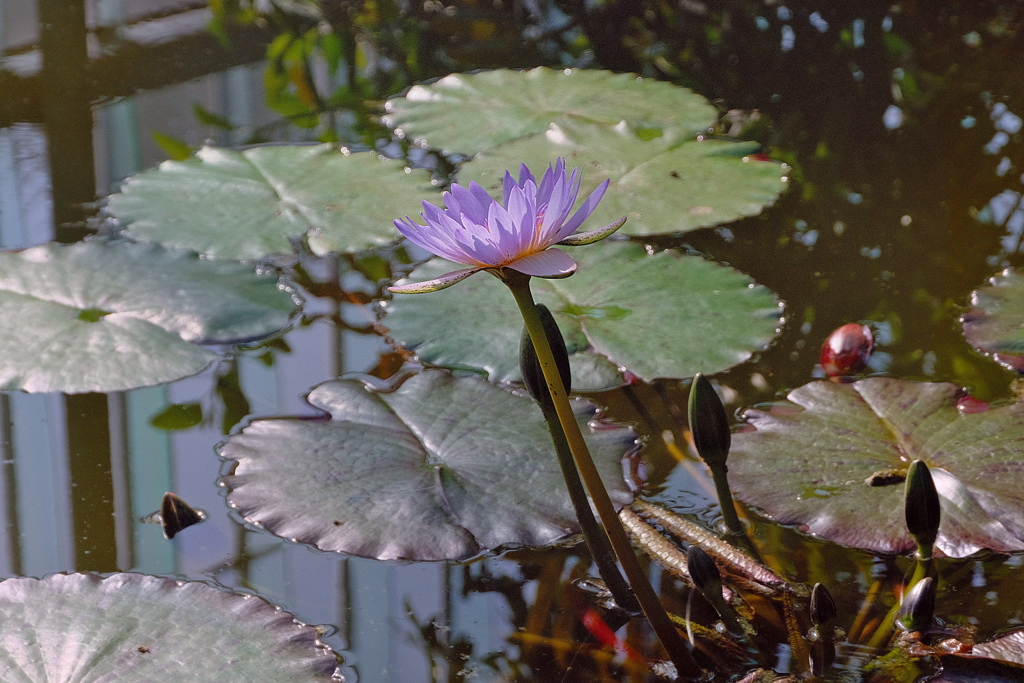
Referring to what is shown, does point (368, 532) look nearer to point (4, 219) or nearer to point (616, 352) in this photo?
point (616, 352)

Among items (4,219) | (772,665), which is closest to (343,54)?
(4,219)

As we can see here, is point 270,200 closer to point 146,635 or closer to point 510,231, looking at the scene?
point 146,635

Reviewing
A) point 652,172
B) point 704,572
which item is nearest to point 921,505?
point 704,572

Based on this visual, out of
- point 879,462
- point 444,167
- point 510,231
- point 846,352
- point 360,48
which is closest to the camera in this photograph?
point 510,231

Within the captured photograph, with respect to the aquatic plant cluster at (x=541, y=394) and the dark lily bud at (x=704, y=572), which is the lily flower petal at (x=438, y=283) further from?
the dark lily bud at (x=704, y=572)

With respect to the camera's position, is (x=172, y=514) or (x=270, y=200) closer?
(x=172, y=514)

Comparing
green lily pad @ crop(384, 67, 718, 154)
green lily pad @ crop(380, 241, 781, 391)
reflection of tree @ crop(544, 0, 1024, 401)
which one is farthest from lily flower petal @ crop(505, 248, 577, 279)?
green lily pad @ crop(384, 67, 718, 154)

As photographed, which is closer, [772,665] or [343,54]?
[772,665]
